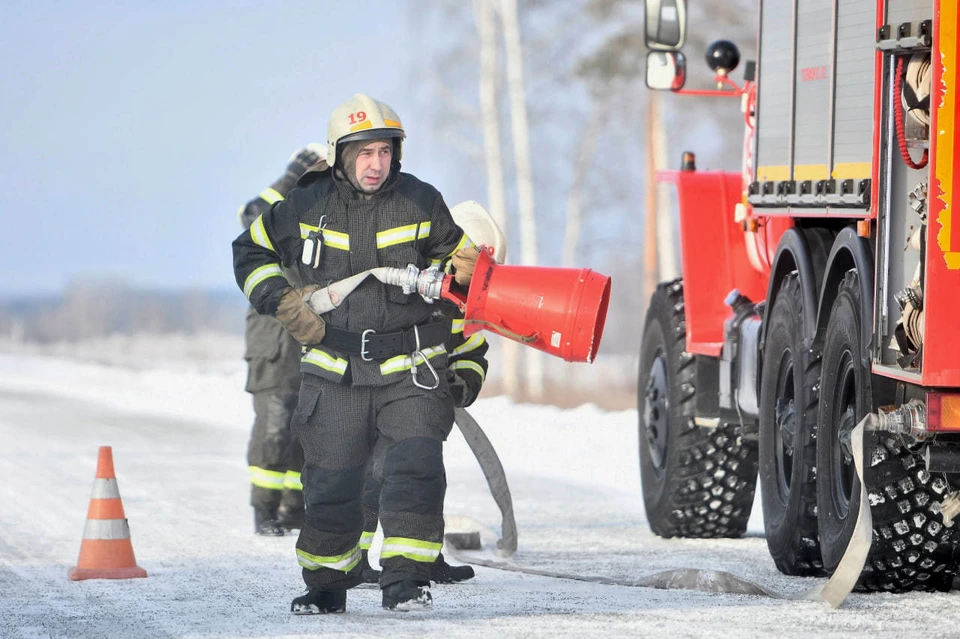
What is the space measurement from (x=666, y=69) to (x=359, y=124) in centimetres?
289

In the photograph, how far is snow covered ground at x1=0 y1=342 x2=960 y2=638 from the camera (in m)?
6.42

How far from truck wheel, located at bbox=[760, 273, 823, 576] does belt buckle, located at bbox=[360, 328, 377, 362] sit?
75.3 inches

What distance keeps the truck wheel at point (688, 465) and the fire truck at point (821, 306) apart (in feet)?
0.04

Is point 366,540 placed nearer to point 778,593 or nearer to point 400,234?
point 400,234

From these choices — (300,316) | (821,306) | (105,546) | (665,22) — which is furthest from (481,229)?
(105,546)

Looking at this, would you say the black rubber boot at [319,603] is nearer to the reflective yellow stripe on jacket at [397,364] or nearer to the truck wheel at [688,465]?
the reflective yellow stripe on jacket at [397,364]

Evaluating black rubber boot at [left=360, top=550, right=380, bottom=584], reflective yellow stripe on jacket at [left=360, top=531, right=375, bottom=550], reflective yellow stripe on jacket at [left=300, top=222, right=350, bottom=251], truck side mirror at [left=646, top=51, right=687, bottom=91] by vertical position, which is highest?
truck side mirror at [left=646, top=51, right=687, bottom=91]

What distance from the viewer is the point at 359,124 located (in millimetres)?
6875

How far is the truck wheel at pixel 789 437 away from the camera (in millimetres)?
7691

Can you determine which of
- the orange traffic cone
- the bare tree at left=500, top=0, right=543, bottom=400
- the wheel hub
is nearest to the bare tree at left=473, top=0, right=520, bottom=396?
the bare tree at left=500, top=0, right=543, bottom=400

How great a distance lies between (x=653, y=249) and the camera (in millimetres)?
33062

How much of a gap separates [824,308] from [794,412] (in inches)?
23.8

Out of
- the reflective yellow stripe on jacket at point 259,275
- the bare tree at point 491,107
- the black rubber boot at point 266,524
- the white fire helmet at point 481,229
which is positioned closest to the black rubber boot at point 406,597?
the reflective yellow stripe on jacket at point 259,275

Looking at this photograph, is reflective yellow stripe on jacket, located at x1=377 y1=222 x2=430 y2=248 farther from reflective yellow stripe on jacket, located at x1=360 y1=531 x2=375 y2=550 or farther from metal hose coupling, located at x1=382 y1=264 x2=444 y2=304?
reflective yellow stripe on jacket, located at x1=360 y1=531 x2=375 y2=550
